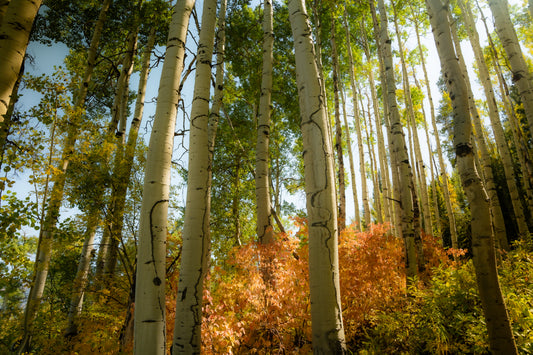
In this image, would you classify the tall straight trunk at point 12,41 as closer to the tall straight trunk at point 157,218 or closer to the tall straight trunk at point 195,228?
the tall straight trunk at point 157,218

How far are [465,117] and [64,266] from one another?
12.6m

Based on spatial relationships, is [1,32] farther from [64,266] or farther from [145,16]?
[64,266]

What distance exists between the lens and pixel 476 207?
6.10 feet

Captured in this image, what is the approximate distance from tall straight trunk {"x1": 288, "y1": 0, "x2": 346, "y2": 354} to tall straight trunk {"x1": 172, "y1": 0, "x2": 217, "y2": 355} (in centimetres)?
93

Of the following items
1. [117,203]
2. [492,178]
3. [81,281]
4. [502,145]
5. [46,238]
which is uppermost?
[502,145]

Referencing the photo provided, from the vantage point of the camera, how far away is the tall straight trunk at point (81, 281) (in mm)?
5031

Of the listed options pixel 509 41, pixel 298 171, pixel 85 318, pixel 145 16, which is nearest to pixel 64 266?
pixel 85 318

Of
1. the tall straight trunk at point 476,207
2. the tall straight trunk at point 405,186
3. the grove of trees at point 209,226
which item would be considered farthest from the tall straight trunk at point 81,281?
the tall straight trunk at point 476,207

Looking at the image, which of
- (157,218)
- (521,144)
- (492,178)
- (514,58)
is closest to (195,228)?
(157,218)

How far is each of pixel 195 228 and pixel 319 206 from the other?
3.44 ft

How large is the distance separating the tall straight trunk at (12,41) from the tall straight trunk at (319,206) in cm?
211

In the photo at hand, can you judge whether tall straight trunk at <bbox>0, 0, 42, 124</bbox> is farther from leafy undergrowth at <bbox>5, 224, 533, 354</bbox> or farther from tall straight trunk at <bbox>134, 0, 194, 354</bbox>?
leafy undergrowth at <bbox>5, 224, 533, 354</bbox>

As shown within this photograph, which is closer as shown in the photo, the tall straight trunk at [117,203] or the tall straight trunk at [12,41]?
the tall straight trunk at [12,41]

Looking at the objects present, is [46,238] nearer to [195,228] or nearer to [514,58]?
[195,228]
